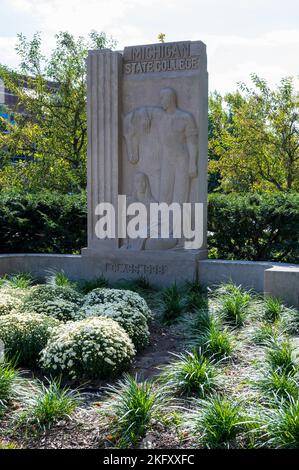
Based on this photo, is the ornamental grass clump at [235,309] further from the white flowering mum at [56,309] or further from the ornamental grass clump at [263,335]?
the white flowering mum at [56,309]

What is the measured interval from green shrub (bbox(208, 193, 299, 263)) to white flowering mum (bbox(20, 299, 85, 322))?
12.6 feet

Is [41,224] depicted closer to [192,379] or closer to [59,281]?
[59,281]

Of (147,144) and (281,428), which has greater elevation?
(147,144)

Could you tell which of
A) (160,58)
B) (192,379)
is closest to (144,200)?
(160,58)

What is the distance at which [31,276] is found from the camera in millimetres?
8992

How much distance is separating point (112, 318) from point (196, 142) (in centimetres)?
373

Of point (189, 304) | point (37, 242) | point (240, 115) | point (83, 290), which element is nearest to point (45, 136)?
point (240, 115)

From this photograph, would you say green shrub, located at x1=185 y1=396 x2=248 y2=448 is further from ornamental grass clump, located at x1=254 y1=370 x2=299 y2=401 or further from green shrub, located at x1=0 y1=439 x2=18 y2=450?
green shrub, located at x1=0 y1=439 x2=18 y2=450

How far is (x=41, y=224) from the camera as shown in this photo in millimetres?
10297

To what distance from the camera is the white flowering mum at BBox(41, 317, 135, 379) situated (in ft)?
16.2

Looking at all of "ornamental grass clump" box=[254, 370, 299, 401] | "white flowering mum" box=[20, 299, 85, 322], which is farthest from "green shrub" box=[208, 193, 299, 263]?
"ornamental grass clump" box=[254, 370, 299, 401]

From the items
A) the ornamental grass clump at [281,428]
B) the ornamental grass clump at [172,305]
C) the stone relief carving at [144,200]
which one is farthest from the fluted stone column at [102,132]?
the ornamental grass clump at [281,428]

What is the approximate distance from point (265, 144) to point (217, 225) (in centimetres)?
923

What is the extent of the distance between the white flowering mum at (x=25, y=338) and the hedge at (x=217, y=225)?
4669mm
